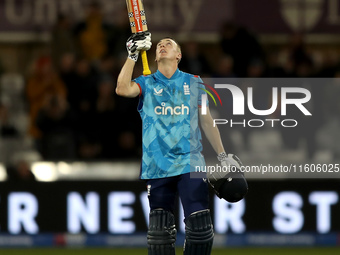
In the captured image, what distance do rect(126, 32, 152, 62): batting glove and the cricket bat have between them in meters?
0.12

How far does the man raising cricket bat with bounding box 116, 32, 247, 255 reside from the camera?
8117 millimetres

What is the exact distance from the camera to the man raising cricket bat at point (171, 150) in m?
8.12

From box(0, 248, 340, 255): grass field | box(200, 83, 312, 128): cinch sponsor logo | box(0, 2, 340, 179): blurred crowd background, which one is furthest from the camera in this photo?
box(0, 2, 340, 179): blurred crowd background

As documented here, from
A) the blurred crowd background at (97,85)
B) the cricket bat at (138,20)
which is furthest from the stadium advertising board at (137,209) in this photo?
the cricket bat at (138,20)

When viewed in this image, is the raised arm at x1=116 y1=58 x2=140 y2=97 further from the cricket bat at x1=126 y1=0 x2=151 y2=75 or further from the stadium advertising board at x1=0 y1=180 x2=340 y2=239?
the stadium advertising board at x1=0 y1=180 x2=340 y2=239

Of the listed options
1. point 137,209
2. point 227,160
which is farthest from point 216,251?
point 227,160

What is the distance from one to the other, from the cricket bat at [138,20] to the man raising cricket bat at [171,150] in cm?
11

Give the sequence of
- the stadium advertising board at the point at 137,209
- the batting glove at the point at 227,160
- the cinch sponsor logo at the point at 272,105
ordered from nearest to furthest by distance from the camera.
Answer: the batting glove at the point at 227,160
the cinch sponsor logo at the point at 272,105
the stadium advertising board at the point at 137,209

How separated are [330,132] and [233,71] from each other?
7.87ft

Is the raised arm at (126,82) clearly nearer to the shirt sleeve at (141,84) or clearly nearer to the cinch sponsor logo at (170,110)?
the shirt sleeve at (141,84)

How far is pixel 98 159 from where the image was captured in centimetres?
1242

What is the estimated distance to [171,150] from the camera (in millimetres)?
8227

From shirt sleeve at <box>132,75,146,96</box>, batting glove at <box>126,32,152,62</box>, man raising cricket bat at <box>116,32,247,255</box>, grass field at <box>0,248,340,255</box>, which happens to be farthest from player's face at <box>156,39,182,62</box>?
grass field at <box>0,248,340,255</box>

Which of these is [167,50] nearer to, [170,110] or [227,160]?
[170,110]
